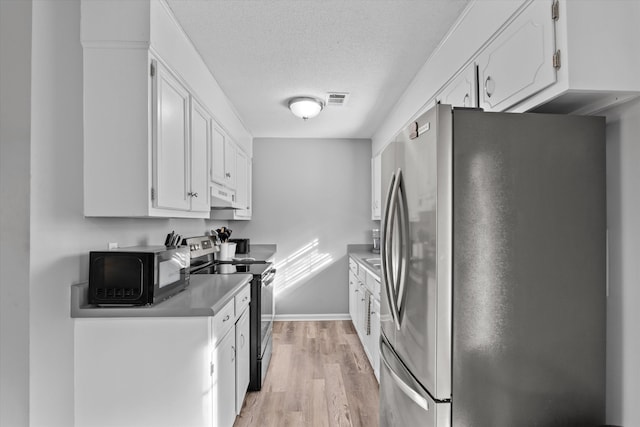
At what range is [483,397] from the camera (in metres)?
1.22

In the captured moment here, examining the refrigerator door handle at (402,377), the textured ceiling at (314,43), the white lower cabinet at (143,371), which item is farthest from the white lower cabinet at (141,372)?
the textured ceiling at (314,43)

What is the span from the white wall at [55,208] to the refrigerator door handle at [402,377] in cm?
141

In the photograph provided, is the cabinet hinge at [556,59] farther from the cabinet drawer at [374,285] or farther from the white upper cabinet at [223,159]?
the white upper cabinet at [223,159]

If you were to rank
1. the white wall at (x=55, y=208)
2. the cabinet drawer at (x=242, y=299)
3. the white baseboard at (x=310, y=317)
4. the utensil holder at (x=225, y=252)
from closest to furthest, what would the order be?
1. the white wall at (x=55, y=208)
2. the cabinet drawer at (x=242, y=299)
3. the utensil holder at (x=225, y=252)
4. the white baseboard at (x=310, y=317)

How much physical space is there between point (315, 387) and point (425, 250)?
6.67 feet

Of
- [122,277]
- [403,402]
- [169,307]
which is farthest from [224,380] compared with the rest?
[403,402]

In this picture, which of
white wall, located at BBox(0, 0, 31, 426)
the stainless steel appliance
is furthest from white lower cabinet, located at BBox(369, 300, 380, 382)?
→ white wall, located at BBox(0, 0, 31, 426)

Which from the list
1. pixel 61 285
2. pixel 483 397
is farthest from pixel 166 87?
pixel 483 397

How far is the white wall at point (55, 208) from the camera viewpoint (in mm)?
1436

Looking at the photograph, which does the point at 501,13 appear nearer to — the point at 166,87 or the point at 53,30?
the point at 166,87

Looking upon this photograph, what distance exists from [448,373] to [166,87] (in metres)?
1.84

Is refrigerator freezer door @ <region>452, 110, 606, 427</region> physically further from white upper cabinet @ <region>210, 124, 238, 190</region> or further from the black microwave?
white upper cabinet @ <region>210, 124, 238, 190</region>

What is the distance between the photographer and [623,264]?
1267 millimetres

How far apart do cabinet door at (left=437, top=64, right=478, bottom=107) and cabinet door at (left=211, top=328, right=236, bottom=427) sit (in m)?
1.73
